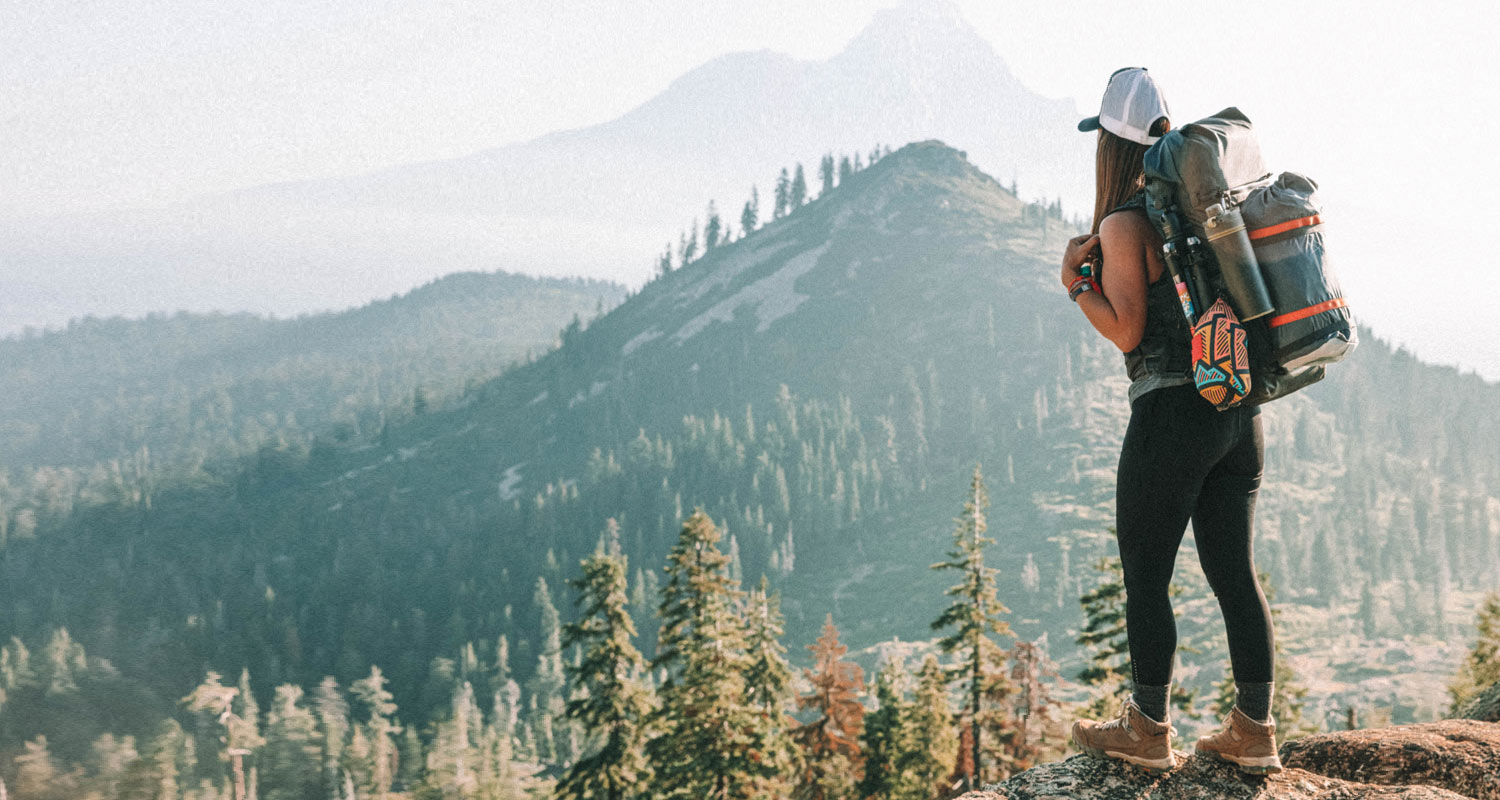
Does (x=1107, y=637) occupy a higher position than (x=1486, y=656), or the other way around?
(x=1107, y=637)

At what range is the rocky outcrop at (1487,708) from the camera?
6641 mm

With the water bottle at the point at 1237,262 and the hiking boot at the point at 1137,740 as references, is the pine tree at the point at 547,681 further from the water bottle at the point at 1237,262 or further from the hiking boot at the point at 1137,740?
the water bottle at the point at 1237,262

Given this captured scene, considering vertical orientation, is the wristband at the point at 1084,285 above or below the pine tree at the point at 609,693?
above

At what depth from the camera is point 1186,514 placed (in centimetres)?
436

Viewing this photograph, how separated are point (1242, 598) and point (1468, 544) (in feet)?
779

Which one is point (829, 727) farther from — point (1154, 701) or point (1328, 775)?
point (1154, 701)

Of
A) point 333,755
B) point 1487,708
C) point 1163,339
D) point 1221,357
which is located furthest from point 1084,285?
point 333,755

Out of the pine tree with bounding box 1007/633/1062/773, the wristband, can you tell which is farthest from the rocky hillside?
the pine tree with bounding box 1007/633/1062/773

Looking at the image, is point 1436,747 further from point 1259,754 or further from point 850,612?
point 850,612

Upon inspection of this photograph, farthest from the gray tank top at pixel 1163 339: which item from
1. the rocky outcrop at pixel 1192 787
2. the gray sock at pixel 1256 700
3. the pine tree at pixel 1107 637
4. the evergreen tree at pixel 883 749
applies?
the evergreen tree at pixel 883 749

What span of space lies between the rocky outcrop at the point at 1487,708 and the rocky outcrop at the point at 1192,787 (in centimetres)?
269

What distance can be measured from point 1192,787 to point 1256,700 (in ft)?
1.66

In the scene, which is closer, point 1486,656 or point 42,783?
point 1486,656

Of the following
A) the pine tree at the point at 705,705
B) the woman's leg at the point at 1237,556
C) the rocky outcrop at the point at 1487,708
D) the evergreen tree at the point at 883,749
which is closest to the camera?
the woman's leg at the point at 1237,556
